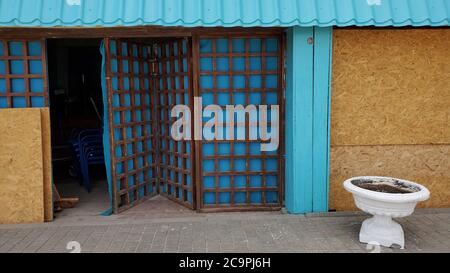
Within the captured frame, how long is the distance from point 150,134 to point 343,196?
343 centimetres

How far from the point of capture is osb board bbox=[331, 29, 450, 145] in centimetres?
627

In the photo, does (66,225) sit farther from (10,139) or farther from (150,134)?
(150,134)

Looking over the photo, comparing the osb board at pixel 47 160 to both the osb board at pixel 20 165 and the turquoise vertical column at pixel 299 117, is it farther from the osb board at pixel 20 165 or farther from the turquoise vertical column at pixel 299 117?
the turquoise vertical column at pixel 299 117

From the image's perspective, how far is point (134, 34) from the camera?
6.19 meters

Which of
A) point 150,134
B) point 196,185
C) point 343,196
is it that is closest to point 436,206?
point 343,196

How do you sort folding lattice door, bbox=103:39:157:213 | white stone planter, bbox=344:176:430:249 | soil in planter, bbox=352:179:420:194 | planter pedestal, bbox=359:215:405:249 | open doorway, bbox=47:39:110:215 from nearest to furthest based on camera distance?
white stone planter, bbox=344:176:430:249 → planter pedestal, bbox=359:215:405:249 → soil in planter, bbox=352:179:420:194 → folding lattice door, bbox=103:39:157:213 → open doorway, bbox=47:39:110:215

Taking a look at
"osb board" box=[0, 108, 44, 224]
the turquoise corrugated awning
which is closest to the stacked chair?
"osb board" box=[0, 108, 44, 224]

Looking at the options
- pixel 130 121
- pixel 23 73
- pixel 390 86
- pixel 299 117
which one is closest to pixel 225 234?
pixel 299 117

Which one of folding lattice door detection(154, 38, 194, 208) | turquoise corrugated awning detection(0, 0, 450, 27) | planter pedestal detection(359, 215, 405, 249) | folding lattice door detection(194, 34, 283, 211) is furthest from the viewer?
folding lattice door detection(154, 38, 194, 208)

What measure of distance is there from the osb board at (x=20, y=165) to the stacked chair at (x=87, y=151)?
6.48 ft

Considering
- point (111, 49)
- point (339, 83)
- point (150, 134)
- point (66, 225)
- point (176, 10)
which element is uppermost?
point (176, 10)

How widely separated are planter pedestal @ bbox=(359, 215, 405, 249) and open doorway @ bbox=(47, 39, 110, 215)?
164 inches

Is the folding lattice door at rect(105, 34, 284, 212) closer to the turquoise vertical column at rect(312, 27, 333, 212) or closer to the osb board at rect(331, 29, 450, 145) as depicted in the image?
the turquoise vertical column at rect(312, 27, 333, 212)

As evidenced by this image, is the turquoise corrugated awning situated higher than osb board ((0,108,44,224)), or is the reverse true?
the turquoise corrugated awning
